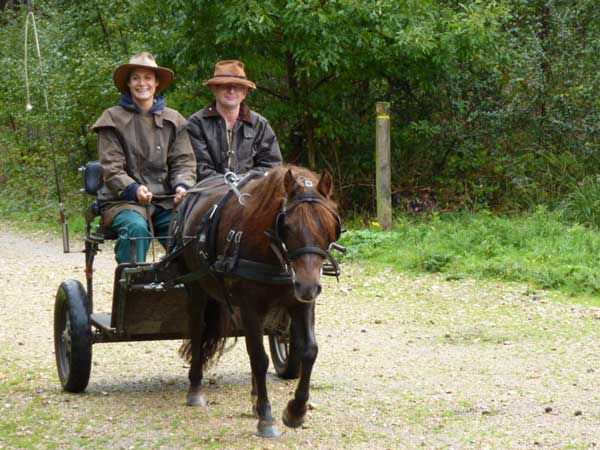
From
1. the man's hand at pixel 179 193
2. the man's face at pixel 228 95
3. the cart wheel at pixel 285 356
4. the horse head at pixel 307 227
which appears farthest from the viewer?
the man's face at pixel 228 95

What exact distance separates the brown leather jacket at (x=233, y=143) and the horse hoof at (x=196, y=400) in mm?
1625

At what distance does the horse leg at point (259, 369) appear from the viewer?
6.16 meters

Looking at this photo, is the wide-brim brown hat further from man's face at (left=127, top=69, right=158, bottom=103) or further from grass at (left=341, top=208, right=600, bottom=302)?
grass at (left=341, top=208, right=600, bottom=302)

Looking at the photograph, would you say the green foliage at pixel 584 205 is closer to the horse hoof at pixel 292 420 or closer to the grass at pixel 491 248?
the grass at pixel 491 248

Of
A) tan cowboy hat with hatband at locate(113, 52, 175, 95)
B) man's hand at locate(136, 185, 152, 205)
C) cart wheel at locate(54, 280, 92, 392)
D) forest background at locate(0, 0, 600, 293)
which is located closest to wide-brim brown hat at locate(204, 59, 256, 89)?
tan cowboy hat with hatband at locate(113, 52, 175, 95)

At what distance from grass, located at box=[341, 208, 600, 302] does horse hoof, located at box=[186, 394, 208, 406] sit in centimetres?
505

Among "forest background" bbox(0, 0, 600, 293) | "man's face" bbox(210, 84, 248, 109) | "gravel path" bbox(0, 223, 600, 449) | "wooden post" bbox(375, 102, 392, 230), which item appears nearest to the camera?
"gravel path" bbox(0, 223, 600, 449)

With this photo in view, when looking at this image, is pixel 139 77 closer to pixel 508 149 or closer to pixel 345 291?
pixel 345 291

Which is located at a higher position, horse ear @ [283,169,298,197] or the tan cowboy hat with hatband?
the tan cowboy hat with hatband

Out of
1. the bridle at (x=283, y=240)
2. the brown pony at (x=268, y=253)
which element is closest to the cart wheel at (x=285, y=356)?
the brown pony at (x=268, y=253)

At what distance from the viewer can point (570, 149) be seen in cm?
1575

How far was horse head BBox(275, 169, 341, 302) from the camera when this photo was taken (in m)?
5.55

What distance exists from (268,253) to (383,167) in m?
9.04

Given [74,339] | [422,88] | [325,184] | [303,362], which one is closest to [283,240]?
[325,184]
